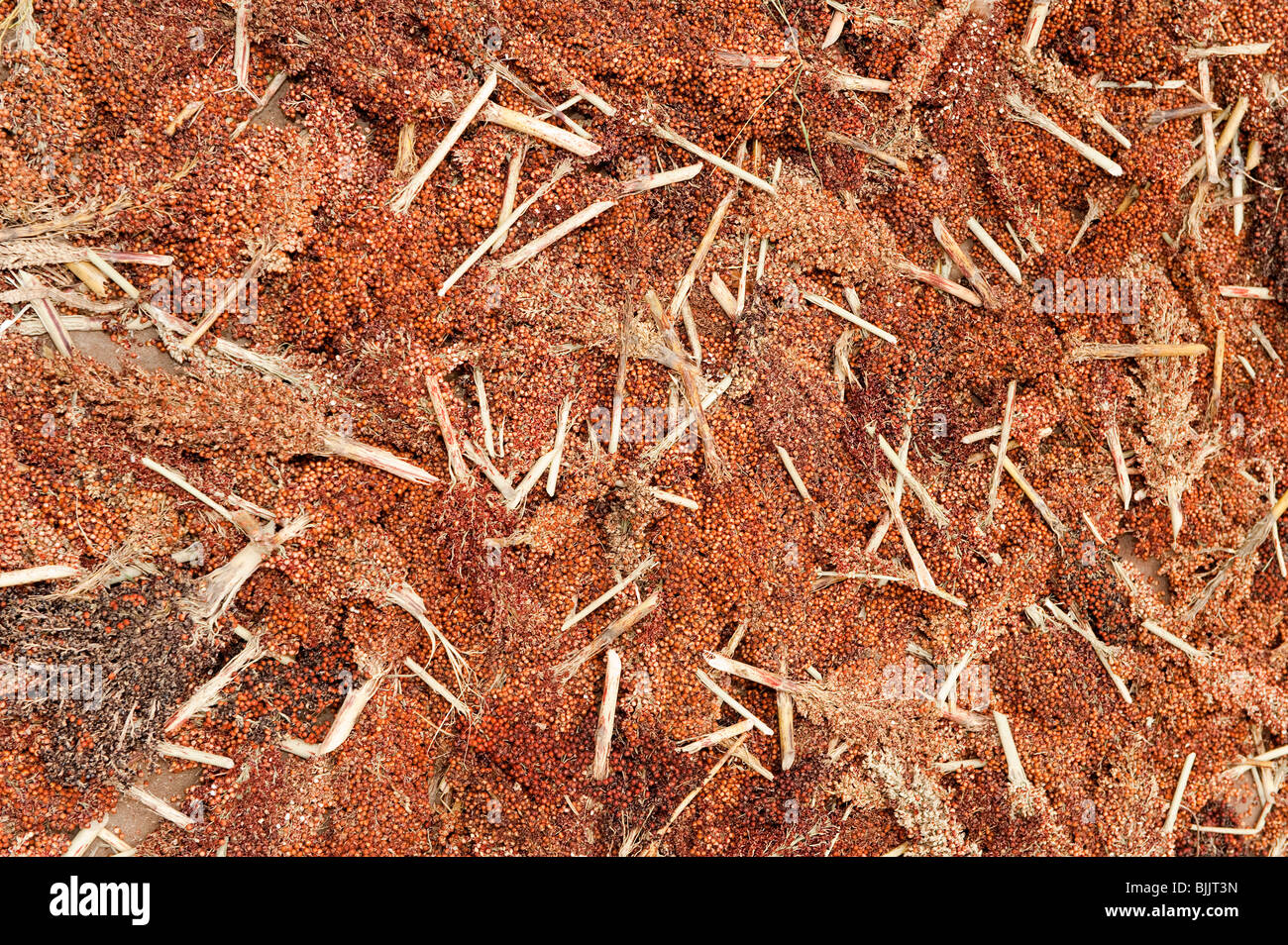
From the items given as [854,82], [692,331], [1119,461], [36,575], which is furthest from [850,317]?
[36,575]

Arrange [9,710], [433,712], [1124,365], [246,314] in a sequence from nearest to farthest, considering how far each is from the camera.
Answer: [9,710] → [246,314] → [433,712] → [1124,365]

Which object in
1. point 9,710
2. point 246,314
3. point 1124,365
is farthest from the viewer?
point 1124,365

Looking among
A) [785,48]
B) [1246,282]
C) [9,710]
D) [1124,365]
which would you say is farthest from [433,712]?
[1246,282]

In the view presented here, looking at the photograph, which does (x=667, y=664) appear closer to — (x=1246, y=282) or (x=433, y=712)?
(x=433, y=712)

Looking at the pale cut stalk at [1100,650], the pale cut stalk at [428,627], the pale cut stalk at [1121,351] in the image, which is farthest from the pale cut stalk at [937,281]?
the pale cut stalk at [428,627]

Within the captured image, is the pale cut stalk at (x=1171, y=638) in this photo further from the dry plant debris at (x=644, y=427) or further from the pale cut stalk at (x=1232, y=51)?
the pale cut stalk at (x=1232, y=51)

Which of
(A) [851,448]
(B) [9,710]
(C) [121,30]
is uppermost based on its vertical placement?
(C) [121,30]

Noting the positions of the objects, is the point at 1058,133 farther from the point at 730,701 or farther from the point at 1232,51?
the point at 730,701
